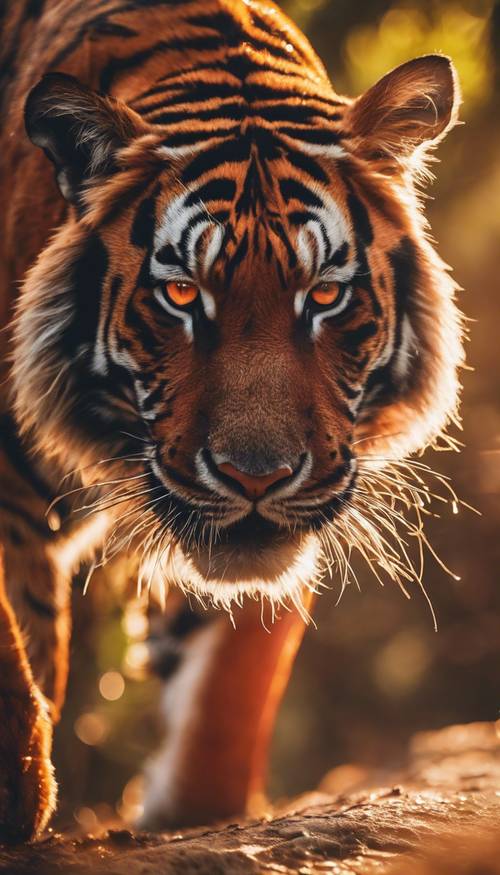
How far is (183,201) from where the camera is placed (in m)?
1.65

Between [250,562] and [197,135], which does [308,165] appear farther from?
[250,562]

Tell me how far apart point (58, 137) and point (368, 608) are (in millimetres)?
2137

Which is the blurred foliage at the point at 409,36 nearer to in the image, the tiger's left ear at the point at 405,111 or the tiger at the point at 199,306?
the tiger at the point at 199,306

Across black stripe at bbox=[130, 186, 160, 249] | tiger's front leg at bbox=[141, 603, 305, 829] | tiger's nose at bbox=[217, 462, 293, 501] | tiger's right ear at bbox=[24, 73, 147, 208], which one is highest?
tiger's right ear at bbox=[24, 73, 147, 208]

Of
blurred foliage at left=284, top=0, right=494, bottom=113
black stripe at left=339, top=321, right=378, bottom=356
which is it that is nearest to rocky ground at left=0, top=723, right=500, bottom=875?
black stripe at left=339, top=321, right=378, bottom=356

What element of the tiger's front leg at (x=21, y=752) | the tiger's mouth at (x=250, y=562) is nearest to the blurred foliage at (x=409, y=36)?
the tiger's mouth at (x=250, y=562)

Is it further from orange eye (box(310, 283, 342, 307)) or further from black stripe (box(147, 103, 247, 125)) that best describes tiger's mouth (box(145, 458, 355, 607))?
black stripe (box(147, 103, 247, 125))

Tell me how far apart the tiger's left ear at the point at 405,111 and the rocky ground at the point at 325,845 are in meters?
0.88

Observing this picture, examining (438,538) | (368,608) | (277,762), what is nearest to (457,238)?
(438,538)

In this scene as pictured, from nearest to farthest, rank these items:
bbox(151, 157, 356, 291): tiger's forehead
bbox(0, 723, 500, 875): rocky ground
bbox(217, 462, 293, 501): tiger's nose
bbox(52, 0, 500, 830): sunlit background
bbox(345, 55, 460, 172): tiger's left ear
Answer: bbox(0, 723, 500, 875): rocky ground
bbox(217, 462, 293, 501): tiger's nose
bbox(151, 157, 356, 291): tiger's forehead
bbox(345, 55, 460, 172): tiger's left ear
bbox(52, 0, 500, 830): sunlit background

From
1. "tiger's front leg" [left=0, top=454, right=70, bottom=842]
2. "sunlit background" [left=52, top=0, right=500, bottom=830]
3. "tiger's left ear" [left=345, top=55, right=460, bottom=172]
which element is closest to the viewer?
"tiger's front leg" [left=0, top=454, right=70, bottom=842]

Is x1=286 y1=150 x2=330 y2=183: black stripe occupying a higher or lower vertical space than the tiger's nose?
higher

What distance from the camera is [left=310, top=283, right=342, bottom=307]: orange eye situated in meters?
1.59

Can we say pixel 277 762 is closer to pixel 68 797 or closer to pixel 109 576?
pixel 68 797
